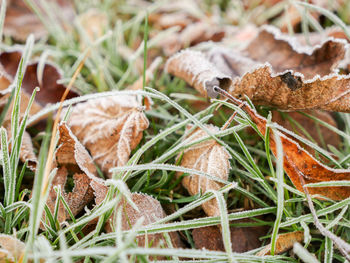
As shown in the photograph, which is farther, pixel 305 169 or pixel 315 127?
pixel 315 127

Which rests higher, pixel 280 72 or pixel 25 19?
pixel 25 19

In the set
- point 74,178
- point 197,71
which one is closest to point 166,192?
point 74,178

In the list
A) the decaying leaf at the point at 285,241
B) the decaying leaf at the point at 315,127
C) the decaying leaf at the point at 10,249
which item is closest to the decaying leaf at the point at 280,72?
the decaying leaf at the point at 315,127

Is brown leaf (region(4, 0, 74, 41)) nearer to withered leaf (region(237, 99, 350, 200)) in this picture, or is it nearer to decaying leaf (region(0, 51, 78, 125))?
decaying leaf (region(0, 51, 78, 125))

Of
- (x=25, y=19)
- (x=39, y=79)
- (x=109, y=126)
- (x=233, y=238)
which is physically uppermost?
(x=25, y=19)

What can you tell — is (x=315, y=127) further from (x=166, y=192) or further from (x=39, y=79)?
(x=39, y=79)

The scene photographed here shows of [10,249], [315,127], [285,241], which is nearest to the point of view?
[10,249]

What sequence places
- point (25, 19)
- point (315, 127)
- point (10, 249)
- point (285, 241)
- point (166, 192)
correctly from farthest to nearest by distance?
1. point (25, 19)
2. point (315, 127)
3. point (166, 192)
4. point (285, 241)
5. point (10, 249)

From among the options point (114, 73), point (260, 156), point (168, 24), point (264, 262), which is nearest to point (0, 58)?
point (114, 73)
